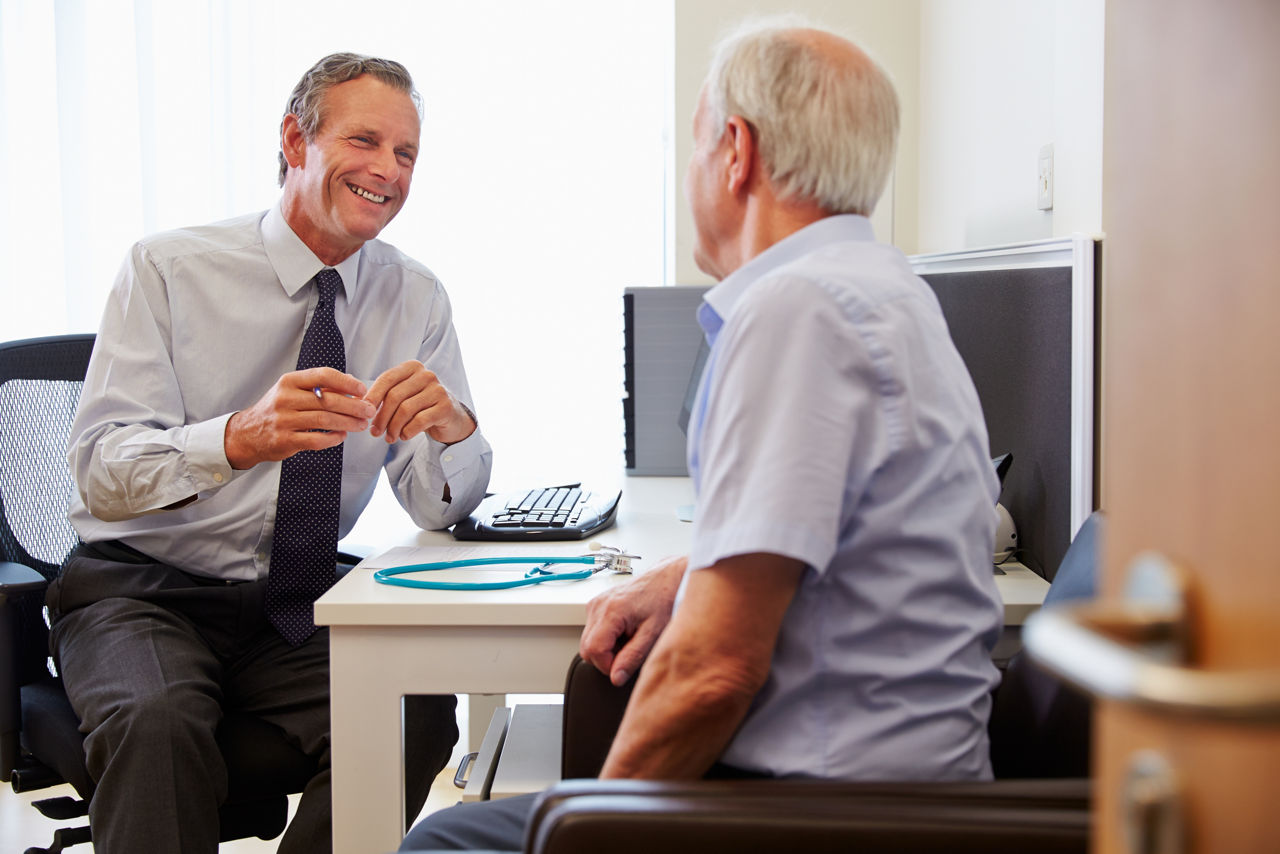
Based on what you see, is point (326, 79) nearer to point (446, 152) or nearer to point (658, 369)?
point (658, 369)

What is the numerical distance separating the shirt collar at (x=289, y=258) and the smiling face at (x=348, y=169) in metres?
0.02

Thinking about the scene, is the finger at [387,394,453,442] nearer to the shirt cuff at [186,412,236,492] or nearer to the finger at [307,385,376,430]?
the finger at [307,385,376,430]

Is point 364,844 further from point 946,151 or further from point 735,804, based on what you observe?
point 946,151

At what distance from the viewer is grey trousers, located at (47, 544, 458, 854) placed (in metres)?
1.25

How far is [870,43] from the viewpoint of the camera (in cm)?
247

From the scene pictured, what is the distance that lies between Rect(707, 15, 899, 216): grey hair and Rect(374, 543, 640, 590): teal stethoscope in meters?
0.53

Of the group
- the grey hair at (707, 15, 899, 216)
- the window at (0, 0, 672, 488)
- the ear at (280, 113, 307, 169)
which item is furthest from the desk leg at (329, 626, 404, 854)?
the window at (0, 0, 672, 488)

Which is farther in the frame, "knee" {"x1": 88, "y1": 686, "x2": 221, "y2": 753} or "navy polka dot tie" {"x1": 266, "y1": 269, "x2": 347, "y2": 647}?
"navy polka dot tie" {"x1": 266, "y1": 269, "x2": 347, "y2": 647}

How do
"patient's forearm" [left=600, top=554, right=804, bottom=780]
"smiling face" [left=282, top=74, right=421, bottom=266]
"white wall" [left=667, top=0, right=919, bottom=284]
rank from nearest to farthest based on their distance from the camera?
"patient's forearm" [left=600, top=554, right=804, bottom=780] → "smiling face" [left=282, top=74, right=421, bottom=266] → "white wall" [left=667, top=0, right=919, bottom=284]

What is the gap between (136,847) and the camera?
1.22 metres

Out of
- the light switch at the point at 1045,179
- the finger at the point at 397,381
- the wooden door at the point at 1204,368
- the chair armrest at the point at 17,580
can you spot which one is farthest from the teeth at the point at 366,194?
the wooden door at the point at 1204,368

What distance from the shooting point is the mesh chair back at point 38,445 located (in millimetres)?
1610

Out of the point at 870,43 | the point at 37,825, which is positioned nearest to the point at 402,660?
the point at 37,825

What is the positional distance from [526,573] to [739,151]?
22.7 inches
